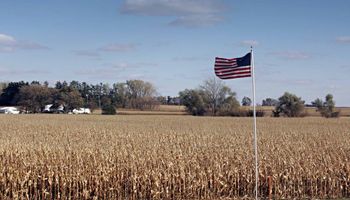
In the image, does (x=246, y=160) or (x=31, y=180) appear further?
(x=246, y=160)

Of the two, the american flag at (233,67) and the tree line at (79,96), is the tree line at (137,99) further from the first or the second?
the american flag at (233,67)

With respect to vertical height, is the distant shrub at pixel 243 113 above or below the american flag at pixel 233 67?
below

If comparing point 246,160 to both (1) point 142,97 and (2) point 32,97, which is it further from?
(1) point 142,97

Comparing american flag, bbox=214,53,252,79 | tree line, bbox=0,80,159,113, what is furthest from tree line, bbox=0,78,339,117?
american flag, bbox=214,53,252,79

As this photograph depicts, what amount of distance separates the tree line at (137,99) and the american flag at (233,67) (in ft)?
279

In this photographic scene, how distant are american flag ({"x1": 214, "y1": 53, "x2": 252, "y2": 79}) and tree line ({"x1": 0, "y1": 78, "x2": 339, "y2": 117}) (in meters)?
85.0

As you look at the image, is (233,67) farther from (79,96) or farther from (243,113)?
(79,96)

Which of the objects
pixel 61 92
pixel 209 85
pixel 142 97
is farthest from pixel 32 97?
pixel 209 85

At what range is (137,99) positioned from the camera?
447ft

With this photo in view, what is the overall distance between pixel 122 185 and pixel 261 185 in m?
4.45

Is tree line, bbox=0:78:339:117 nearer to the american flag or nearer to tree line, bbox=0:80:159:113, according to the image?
tree line, bbox=0:80:159:113

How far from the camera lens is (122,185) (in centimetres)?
1434

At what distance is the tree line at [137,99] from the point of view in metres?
98.7

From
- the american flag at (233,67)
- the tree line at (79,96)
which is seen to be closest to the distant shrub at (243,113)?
the tree line at (79,96)
